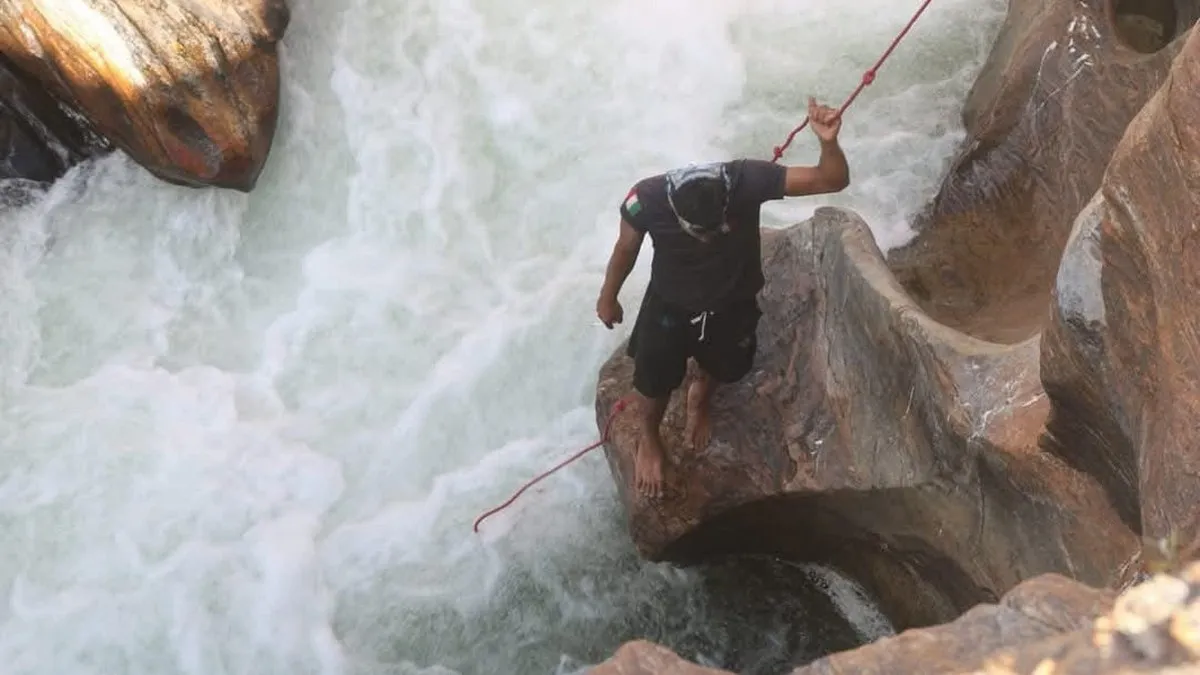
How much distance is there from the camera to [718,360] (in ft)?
12.7

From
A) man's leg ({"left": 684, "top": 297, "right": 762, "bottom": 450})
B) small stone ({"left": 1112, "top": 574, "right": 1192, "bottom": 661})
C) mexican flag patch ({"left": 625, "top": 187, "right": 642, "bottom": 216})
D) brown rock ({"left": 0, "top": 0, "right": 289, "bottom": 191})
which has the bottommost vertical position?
man's leg ({"left": 684, "top": 297, "right": 762, "bottom": 450})

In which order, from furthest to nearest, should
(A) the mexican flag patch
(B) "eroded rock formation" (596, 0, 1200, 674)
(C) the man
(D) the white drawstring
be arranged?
(D) the white drawstring < (A) the mexican flag patch < (C) the man < (B) "eroded rock formation" (596, 0, 1200, 674)

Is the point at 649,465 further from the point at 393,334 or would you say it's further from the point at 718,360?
the point at 393,334

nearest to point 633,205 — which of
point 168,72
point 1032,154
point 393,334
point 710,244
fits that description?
point 710,244

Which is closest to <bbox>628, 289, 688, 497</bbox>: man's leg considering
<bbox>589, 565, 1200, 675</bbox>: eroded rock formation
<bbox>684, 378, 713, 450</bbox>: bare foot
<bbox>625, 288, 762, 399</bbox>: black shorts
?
<bbox>625, 288, 762, 399</bbox>: black shorts

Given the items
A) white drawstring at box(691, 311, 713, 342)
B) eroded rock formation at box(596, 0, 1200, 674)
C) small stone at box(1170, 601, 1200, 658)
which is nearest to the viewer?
small stone at box(1170, 601, 1200, 658)

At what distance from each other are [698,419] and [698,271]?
92 centimetres

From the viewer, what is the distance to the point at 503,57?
6.17 m

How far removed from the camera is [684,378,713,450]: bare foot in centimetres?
411

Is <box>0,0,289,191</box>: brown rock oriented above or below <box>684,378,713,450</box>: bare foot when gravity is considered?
above

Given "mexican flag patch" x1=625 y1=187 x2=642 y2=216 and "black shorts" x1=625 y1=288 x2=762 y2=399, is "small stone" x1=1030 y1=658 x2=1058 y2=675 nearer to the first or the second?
"mexican flag patch" x1=625 y1=187 x2=642 y2=216

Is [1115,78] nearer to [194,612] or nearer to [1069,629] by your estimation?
[1069,629]

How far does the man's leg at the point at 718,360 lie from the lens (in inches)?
146

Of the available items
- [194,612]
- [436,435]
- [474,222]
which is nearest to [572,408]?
[436,435]
